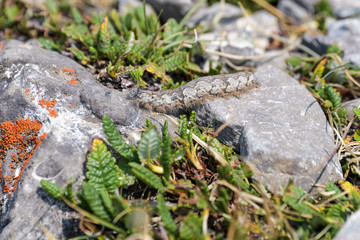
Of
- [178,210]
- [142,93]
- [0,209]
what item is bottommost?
[0,209]

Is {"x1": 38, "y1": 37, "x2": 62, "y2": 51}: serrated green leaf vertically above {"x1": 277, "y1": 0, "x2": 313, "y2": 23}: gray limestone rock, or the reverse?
{"x1": 277, "y1": 0, "x2": 313, "y2": 23}: gray limestone rock

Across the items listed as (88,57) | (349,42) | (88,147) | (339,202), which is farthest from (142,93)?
(349,42)

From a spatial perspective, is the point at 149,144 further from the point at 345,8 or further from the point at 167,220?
the point at 345,8

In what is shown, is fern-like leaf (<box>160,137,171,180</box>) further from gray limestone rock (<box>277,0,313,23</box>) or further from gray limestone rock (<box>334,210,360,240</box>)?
gray limestone rock (<box>277,0,313,23</box>)

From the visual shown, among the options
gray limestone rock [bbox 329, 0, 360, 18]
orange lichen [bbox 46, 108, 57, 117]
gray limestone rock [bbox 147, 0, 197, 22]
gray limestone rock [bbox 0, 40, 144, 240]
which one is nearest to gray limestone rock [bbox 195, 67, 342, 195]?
gray limestone rock [bbox 0, 40, 144, 240]

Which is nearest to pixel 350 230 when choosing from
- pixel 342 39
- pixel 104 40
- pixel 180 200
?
pixel 180 200

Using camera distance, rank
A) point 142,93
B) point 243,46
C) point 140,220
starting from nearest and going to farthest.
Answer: point 140,220 → point 142,93 → point 243,46

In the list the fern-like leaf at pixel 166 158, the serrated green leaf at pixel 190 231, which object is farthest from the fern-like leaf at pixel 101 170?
the serrated green leaf at pixel 190 231

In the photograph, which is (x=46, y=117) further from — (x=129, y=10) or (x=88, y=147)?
(x=129, y=10)
